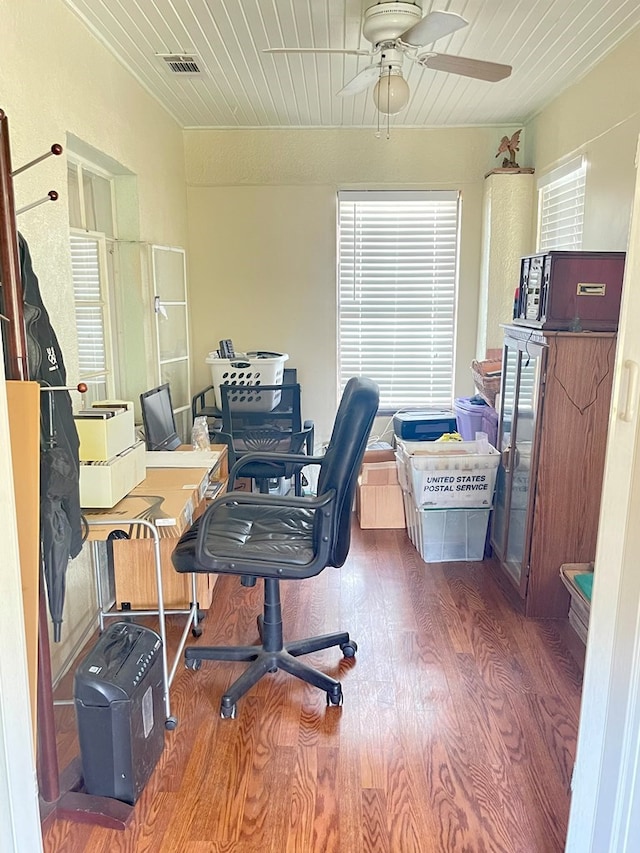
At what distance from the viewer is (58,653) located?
2.22 metres

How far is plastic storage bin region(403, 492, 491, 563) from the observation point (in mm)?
3215

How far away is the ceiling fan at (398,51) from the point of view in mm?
2236

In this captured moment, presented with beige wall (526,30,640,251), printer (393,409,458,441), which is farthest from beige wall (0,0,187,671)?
beige wall (526,30,640,251)

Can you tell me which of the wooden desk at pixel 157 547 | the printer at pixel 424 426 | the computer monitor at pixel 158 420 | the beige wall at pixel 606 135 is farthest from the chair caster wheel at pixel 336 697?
the beige wall at pixel 606 135

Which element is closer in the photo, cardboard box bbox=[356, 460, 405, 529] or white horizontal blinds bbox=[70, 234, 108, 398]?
white horizontal blinds bbox=[70, 234, 108, 398]

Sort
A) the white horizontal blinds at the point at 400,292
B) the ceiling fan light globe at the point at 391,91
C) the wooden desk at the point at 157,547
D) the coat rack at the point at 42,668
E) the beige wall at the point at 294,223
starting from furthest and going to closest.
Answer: the white horizontal blinds at the point at 400,292 < the beige wall at the point at 294,223 < the ceiling fan light globe at the point at 391,91 < the wooden desk at the point at 157,547 < the coat rack at the point at 42,668

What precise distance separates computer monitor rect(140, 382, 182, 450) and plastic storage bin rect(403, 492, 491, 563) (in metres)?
1.37

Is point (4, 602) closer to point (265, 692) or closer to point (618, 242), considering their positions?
point (265, 692)

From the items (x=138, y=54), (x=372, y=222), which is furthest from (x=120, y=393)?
(x=372, y=222)

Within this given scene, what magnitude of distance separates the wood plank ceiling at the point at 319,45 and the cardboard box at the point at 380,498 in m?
2.19

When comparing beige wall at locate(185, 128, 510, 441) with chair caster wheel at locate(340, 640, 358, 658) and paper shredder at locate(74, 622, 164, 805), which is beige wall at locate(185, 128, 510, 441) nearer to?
chair caster wheel at locate(340, 640, 358, 658)

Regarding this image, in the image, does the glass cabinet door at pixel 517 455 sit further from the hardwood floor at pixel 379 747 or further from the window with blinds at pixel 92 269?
the window with blinds at pixel 92 269

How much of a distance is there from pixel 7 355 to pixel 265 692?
1.47 metres

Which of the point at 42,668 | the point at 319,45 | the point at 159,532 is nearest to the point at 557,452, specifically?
the point at 159,532
